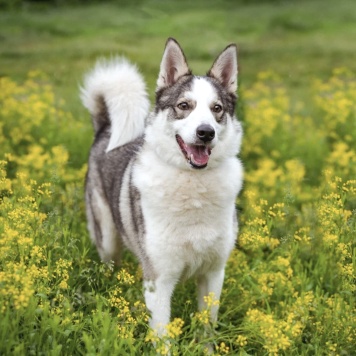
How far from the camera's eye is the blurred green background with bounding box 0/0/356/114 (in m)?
12.1

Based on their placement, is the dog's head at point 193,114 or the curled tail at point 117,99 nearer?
the dog's head at point 193,114

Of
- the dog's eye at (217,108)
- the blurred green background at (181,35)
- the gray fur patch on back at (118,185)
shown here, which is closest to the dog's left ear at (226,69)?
the dog's eye at (217,108)

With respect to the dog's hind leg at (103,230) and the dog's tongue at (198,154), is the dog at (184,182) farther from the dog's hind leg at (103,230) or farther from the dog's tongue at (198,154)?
the dog's hind leg at (103,230)

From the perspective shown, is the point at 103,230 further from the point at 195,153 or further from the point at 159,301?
the point at 195,153

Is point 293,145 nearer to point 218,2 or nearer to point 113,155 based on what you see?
point 113,155

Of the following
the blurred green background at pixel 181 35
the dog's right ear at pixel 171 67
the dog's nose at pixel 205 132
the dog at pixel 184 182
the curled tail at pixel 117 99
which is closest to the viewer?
the dog's nose at pixel 205 132

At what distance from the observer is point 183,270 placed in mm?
3850

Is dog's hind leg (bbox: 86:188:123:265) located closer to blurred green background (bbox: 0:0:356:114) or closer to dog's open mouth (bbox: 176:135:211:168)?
dog's open mouth (bbox: 176:135:211:168)

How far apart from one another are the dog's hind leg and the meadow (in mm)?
105

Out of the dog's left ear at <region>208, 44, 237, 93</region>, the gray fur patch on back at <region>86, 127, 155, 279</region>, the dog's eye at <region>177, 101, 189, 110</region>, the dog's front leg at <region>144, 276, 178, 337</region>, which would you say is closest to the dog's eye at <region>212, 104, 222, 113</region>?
the dog's eye at <region>177, 101, 189, 110</region>

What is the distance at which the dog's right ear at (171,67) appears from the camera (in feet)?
12.8

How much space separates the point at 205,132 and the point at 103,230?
1.55m

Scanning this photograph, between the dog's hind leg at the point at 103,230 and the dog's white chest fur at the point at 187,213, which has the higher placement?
the dog's white chest fur at the point at 187,213

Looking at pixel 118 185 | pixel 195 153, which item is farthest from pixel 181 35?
pixel 195 153
